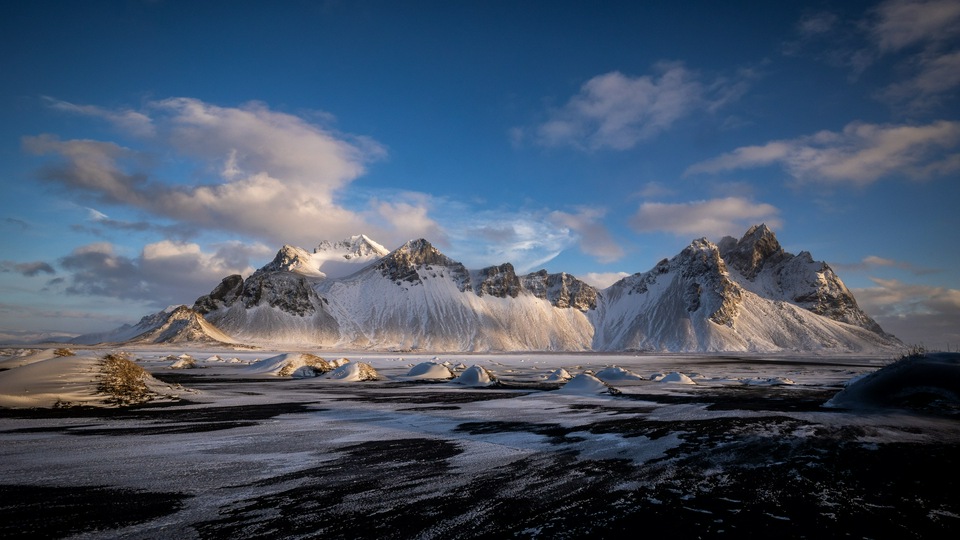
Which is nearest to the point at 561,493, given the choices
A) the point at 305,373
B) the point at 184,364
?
the point at 305,373

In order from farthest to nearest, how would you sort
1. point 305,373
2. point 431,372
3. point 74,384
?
point 431,372
point 305,373
point 74,384

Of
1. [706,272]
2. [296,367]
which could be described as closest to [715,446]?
[296,367]

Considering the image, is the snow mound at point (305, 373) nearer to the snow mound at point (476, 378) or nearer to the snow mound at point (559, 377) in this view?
the snow mound at point (476, 378)

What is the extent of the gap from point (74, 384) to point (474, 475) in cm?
1788

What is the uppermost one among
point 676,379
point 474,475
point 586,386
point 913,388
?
point 913,388

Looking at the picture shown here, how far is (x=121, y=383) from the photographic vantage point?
60.7ft

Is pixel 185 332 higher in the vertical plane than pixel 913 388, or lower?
higher

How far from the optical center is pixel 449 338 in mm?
187375

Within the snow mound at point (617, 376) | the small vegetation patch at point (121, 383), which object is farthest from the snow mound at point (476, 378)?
the small vegetation patch at point (121, 383)

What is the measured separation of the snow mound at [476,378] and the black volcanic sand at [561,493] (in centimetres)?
2149

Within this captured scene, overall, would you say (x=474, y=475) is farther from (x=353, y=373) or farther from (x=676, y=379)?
(x=353, y=373)

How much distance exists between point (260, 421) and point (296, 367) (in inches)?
1184

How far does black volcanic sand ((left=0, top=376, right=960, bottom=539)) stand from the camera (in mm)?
5430

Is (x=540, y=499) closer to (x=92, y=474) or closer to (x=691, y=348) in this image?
(x=92, y=474)
